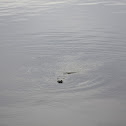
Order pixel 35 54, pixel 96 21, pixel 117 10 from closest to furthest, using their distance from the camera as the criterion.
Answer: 1. pixel 35 54
2. pixel 96 21
3. pixel 117 10

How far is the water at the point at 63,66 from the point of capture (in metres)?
6.84

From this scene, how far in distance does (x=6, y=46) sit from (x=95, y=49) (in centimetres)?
294

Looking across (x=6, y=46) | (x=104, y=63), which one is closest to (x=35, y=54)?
(x=6, y=46)

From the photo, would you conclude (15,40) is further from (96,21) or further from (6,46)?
(96,21)

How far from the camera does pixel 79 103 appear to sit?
23.7 feet

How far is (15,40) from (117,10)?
542 cm

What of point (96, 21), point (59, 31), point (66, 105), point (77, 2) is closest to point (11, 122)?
point (66, 105)

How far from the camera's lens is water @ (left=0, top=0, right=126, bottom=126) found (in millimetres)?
6844

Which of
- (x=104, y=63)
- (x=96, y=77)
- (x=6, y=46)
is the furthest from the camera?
(x=6, y=46)

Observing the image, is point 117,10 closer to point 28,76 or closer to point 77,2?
point 77,2

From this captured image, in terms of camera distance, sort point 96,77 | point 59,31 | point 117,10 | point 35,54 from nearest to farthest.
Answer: point 96,77 → point 35,54 → point 59,31 → point 117,10

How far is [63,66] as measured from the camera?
29.8 ft

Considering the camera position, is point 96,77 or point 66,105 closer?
point 66,105

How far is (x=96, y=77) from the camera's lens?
8.33 m
